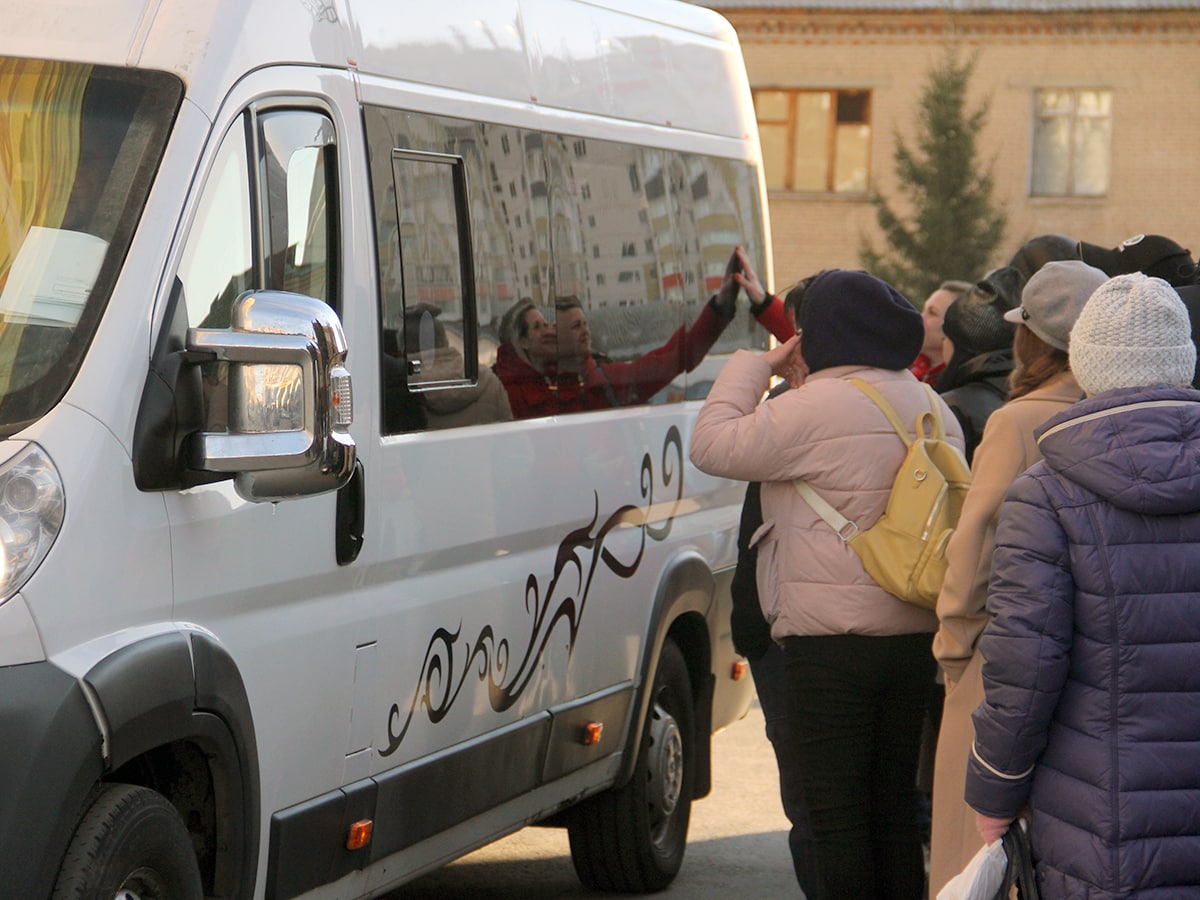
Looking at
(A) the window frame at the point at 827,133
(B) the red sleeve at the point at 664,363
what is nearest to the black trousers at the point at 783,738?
(B) the red sleeve at the point at 664,363

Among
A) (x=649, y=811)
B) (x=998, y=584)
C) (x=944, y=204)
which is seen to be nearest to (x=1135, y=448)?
(x=998, y=584)

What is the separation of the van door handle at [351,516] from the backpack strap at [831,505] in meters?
1.28

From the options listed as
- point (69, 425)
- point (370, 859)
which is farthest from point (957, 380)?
point (69, 425)

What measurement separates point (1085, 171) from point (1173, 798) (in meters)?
32.9

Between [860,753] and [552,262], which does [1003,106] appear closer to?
[552,262]

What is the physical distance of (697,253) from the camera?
700 centimetres

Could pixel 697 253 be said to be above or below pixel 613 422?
above

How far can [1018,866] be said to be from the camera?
3.77m

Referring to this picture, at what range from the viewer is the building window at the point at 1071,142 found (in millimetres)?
34844

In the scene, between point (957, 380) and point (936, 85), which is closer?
point (957, 380)

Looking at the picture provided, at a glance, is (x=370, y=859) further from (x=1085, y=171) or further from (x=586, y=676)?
(x=1085, y=171)

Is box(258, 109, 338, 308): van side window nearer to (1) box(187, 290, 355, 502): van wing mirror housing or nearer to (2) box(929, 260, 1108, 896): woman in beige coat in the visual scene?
(1) box(187, 290, 355, 502): van wing mirror housing

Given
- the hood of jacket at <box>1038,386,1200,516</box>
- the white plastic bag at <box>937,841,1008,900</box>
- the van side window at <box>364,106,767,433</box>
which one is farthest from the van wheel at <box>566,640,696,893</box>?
the hood of jacket at <box>1038,386,1200,516</box>

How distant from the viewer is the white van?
11.7ft
